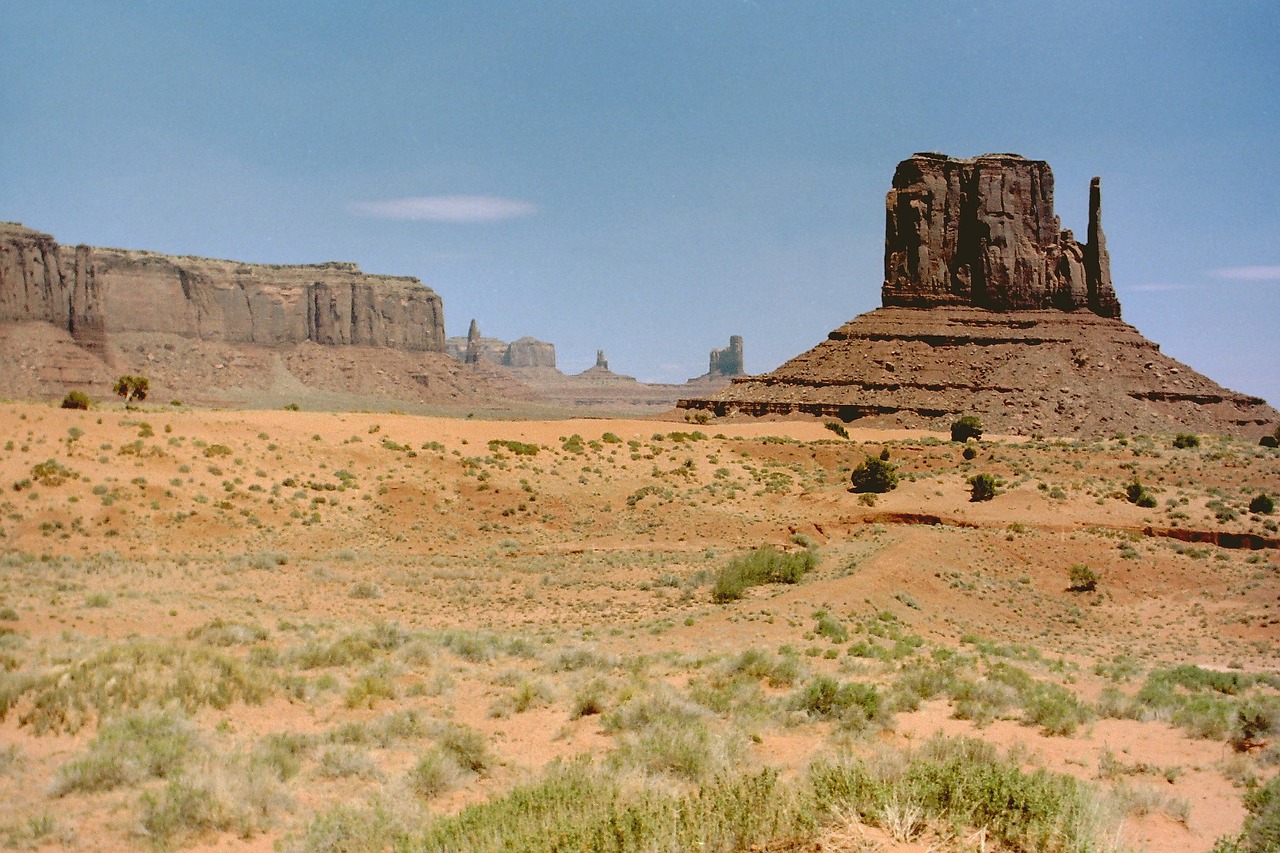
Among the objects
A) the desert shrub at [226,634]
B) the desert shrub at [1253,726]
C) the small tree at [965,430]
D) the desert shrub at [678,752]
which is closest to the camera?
the desert shrub at [678,752]

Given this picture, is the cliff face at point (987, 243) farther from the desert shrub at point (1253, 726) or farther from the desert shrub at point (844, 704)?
the desert shrub at point (844, 704)

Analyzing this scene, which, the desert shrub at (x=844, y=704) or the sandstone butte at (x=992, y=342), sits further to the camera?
the sandstone butte at (x=992, y=342)

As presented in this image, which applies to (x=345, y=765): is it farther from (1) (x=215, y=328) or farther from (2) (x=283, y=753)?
(1) (x=215, y=328)

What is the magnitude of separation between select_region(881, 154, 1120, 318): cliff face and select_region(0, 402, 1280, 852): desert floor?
52.7m

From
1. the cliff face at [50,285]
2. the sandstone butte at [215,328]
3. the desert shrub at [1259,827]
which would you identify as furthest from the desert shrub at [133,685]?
the cliff face at [50,285]

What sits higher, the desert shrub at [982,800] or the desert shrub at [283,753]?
the desert shrub at [982,800]

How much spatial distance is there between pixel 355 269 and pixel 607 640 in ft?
592

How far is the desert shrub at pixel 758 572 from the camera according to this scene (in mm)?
20688

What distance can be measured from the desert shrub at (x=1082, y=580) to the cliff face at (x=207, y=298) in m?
136

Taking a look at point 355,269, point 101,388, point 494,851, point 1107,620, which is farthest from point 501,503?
point 355,269

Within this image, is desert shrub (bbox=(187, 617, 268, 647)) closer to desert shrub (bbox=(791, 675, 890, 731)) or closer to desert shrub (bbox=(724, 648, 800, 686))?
desert shrub (bbox=(724, 648, 800, 686))

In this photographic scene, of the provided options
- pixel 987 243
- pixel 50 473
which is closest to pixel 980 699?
pixel 50 473

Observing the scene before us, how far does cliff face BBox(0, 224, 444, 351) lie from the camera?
129000 millimetres

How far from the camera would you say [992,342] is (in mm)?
81875
